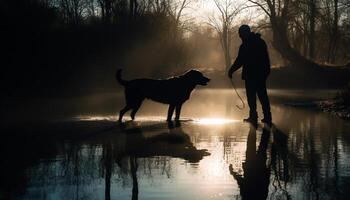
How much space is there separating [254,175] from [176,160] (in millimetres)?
1463

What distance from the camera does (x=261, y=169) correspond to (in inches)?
291

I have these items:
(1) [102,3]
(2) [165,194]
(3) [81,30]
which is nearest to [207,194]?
(2) [165,194]

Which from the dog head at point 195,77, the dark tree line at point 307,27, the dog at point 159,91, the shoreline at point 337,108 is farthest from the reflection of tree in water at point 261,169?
A: the dark tree line at point 307,27

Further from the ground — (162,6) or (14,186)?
(162,6)

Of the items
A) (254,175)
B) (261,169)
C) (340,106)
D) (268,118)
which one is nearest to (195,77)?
(268,118)

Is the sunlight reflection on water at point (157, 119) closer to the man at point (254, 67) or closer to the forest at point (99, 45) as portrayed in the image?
the man at point (254, 67)

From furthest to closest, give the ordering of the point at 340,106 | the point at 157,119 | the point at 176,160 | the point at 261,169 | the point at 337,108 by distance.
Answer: the point at 340,106, the point at 337,108, the point at 157,119, the point at 176,160, the point at 261,169

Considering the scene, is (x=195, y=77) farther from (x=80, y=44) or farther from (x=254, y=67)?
(x=80, y=44)

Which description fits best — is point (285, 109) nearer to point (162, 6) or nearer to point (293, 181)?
point (293, 181)

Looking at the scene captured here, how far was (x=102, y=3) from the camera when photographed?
46469 millimetres

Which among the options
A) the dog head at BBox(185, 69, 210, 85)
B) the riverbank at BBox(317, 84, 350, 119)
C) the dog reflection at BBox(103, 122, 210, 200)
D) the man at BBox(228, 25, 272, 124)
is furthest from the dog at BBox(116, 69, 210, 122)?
the riverbank at BBox(317, 84, 350, 119)

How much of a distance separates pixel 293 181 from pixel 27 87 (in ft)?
77.4

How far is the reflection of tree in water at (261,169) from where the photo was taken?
6.12 m

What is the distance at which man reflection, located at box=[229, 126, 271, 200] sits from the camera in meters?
6.02
